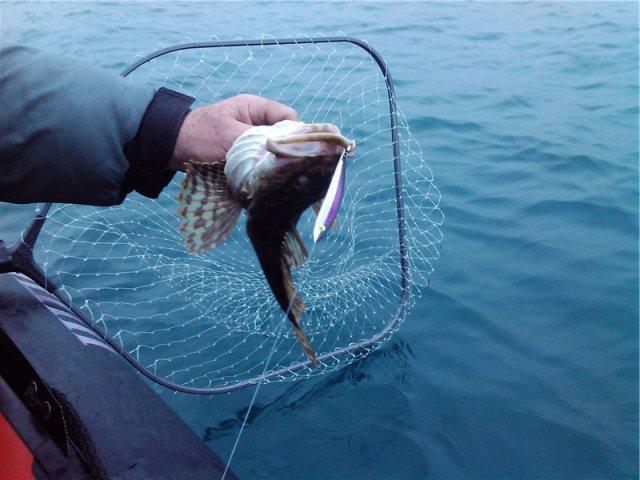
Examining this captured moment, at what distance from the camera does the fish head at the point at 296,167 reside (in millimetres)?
1926

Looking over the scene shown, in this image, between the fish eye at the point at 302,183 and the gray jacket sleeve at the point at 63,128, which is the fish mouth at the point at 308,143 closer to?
the fish eye at the point at 302,183

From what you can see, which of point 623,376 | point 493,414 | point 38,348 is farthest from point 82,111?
point 623,376

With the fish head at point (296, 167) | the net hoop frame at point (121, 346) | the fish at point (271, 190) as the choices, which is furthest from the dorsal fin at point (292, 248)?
the net hoop frame at point (121, 346)

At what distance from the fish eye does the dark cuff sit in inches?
22.9

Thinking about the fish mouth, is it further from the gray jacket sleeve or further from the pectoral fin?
the gray jacket sleeve

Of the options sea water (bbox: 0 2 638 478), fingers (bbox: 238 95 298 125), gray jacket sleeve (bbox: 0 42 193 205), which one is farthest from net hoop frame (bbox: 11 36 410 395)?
fingers (bbox: 238 95 298 125)

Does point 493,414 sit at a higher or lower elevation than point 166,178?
lower

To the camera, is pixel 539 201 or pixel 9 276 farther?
pixel 539 201

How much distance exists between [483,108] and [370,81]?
1.63 m

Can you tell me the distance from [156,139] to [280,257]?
2.21 feet

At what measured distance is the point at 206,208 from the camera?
2.20 meters

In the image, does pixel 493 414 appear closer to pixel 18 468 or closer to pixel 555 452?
pixel 555 452

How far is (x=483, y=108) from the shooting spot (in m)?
7.82

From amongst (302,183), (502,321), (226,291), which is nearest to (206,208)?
(302,183)
